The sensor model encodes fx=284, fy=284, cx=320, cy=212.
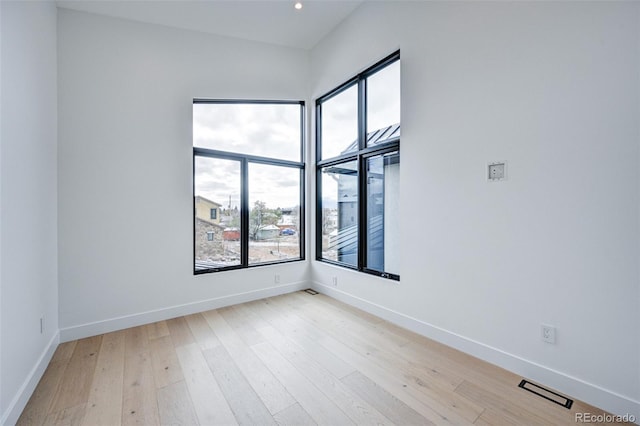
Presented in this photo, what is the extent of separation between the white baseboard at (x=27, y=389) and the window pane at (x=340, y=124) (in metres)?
3.45

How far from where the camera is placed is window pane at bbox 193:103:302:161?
3.49 meters

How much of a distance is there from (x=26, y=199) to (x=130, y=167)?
3.53 feet

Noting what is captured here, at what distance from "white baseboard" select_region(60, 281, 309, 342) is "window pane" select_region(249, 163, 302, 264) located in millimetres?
432

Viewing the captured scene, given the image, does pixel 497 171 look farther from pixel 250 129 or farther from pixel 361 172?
pixel 250 129

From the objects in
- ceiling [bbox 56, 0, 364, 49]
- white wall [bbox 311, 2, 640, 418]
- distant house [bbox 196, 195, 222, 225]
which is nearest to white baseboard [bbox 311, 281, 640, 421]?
white wall [bbox 311, 2, 640, 418]

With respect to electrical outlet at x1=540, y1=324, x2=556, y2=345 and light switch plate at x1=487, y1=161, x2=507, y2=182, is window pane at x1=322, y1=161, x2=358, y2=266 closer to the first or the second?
light switch plate at x1=487, y1=161, x2=507, y2=182

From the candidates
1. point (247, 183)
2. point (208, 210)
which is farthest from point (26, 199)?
point (247, 183)

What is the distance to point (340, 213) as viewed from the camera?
386 centimetres

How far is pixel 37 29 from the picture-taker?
2.20 m

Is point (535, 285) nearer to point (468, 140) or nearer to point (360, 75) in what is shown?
point (468, 140)

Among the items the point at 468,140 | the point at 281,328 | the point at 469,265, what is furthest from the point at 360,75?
the point at 281,328

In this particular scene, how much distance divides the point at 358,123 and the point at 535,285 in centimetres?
240

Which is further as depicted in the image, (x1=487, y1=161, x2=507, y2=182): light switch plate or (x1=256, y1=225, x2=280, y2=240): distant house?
(x1=256, y1=225, x2=280, y2=240): distant house

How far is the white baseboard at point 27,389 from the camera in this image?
1.61 metres
